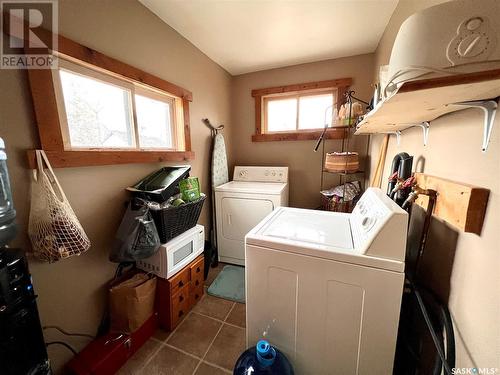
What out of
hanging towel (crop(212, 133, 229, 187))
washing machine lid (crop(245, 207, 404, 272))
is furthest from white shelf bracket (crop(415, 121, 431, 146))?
hanging towel (crop(212, 133, 229, 187))

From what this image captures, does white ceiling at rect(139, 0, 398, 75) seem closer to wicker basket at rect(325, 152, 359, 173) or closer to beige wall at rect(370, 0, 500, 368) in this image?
beige wall at rect(370, 0, 500, 368)

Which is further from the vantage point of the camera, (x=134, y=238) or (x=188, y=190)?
(x=188, y=190)

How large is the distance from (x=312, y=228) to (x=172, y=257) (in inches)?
41.9

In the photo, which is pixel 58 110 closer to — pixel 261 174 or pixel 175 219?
pixel 175 219

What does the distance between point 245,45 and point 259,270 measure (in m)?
2.29

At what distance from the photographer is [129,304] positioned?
135cm

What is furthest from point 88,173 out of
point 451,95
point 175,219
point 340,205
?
point 340,205

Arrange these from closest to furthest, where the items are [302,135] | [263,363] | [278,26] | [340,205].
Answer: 1. [263,363]
2. [278,26]
3. [340,205]
4. [302,135]

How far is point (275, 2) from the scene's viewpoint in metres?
1.56

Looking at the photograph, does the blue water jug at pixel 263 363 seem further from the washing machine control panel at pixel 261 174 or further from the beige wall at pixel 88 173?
the washing machine control panel at pixel 261 174

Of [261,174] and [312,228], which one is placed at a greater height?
[261,174]

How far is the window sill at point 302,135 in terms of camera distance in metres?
2.54

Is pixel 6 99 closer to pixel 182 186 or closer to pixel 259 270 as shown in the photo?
pixel 182 186

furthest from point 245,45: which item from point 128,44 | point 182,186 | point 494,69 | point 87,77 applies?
point 494,69
